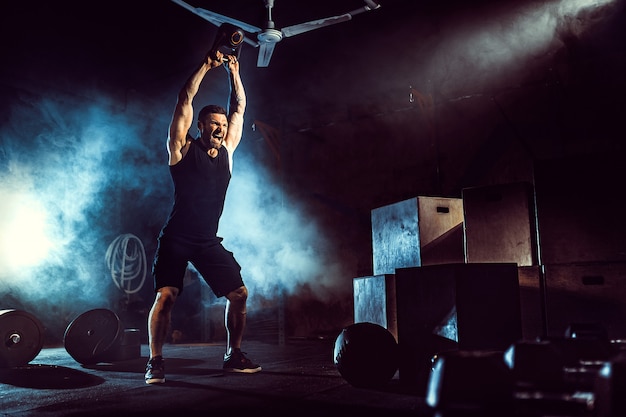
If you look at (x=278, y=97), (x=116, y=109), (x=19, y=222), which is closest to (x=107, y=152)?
Answer: (x=116, y=109)

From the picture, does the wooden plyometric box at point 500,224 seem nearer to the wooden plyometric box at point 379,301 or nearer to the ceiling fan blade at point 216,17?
the wooden plyometric box at point 379,301

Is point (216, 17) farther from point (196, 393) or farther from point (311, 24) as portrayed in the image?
point (196, 393)

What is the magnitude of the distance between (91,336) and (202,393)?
7.87 feet

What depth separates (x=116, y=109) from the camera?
8961 millimetres

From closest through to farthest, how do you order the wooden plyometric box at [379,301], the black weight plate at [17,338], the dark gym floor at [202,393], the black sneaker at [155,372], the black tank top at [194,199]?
the dark gym floor at [202,393] → the black sneaker at [155,372] → the black tank top at [194,199] → the wooden plyometric box at [379,301] → the black weight plate at [17,338]

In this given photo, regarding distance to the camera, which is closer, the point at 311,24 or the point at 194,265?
the point at 194,265

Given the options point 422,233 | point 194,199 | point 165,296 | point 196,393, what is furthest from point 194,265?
point 422,233

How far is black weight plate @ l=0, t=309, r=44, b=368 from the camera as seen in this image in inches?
177

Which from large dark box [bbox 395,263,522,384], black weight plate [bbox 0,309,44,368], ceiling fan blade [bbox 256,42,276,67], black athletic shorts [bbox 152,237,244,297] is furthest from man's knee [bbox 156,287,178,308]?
ceiling fan blade [bbox 256,42,276,67]

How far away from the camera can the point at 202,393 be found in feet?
9.53

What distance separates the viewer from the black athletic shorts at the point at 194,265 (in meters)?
3.51

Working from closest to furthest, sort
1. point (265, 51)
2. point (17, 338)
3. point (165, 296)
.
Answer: point (165, 296) < point (17, 338) < point (265, 51)

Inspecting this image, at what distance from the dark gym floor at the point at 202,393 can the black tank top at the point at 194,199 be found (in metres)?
1.03

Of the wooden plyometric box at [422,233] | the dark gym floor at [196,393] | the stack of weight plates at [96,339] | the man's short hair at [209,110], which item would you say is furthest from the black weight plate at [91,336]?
the wooden plyometric box at [422,233]
